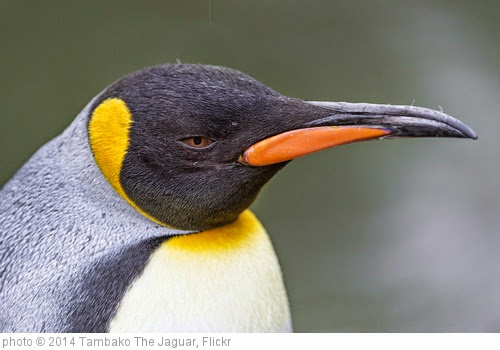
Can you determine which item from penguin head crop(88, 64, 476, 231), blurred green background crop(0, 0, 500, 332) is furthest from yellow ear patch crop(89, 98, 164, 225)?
blurred green background crop(0, 0, 500, 332)

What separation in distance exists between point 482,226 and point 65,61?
1.09 metres

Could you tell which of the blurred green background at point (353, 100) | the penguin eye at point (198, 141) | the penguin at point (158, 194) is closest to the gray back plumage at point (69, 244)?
the penguin at point (158, 194)

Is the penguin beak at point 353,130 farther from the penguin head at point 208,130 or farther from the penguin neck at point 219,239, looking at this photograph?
the penguin neck at point 219,239

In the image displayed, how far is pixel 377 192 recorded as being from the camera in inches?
85.3

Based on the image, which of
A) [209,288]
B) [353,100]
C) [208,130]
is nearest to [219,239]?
[209,288]

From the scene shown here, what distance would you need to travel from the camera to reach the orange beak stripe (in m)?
0.90

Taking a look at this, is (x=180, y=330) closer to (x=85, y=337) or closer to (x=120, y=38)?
(x=85, y=337)

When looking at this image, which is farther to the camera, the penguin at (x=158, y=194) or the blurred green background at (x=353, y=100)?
the blurred green background at (x=353, y=100)

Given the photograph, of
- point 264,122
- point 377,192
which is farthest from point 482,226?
point 264,122

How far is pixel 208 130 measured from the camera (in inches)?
36.2

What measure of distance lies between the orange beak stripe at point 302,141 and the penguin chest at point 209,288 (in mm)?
148

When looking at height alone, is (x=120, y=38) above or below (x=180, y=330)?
above

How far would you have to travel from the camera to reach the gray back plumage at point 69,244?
92 centimetres

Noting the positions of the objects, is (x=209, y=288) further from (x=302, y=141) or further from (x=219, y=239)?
(x=302, y=141)
